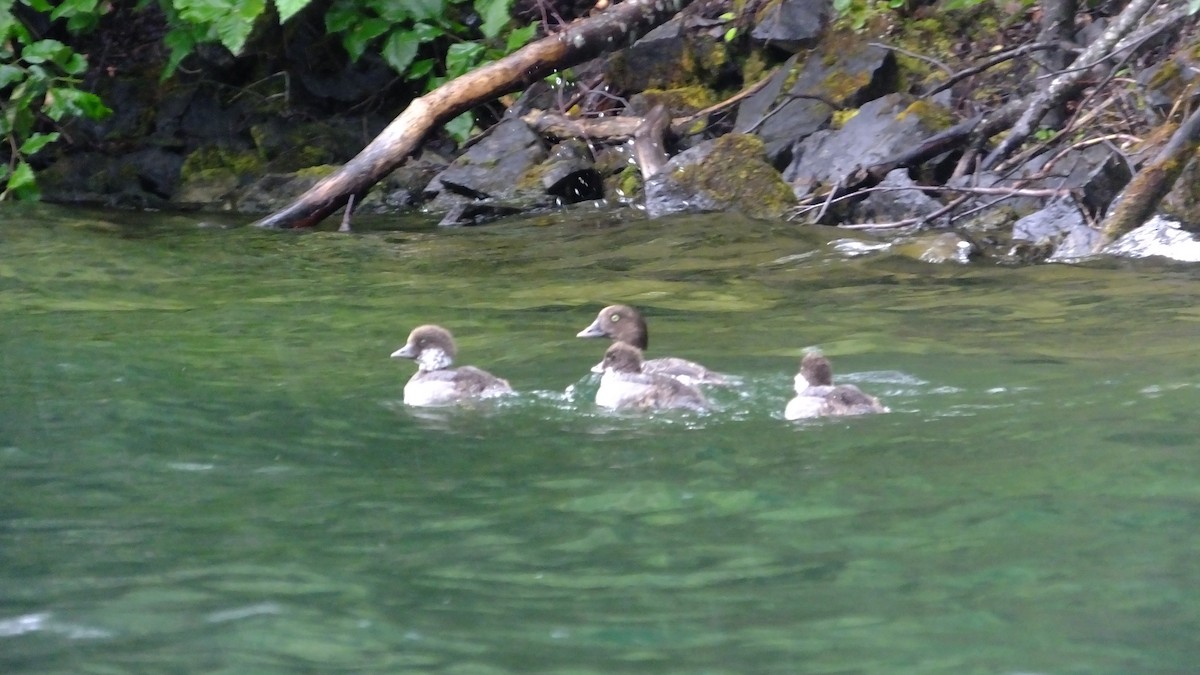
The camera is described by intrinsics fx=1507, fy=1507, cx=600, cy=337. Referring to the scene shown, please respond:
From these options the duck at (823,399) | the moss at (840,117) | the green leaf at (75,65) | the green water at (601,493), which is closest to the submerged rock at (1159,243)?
the green water at (601,493)

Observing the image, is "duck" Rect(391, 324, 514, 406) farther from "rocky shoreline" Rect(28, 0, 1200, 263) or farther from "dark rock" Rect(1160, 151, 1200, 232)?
"dark rock" Rect(1160, 151, 1200, 232)

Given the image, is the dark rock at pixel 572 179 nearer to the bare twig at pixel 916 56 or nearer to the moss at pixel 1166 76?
the bare twig at pixel 916 56

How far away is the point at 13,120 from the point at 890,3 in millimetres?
9699

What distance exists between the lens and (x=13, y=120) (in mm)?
16438

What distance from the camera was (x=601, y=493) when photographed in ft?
18.1

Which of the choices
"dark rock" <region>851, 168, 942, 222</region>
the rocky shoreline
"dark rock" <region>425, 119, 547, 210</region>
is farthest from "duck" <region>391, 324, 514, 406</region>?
"dark rock" <region>425, 119, 547, 210</region>

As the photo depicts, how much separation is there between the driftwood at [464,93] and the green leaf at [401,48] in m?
3.04

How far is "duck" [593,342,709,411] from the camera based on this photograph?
7094 mm

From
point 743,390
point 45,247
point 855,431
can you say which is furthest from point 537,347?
point 45,247

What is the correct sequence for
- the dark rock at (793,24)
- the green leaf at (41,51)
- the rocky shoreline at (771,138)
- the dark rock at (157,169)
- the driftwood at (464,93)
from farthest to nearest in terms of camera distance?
the dark rock at (157,169), the dark rock at (793,24), the green leaf at (41,51), the driftwood at (464,93), the rocky shoreline at (771,138)

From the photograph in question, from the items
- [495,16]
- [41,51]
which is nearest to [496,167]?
[495,16]

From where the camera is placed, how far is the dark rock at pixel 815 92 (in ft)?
51.4

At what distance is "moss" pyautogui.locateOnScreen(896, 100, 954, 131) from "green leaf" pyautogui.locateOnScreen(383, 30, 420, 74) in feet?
19.1

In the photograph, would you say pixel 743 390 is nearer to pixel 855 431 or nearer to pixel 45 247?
pixel 855 431
